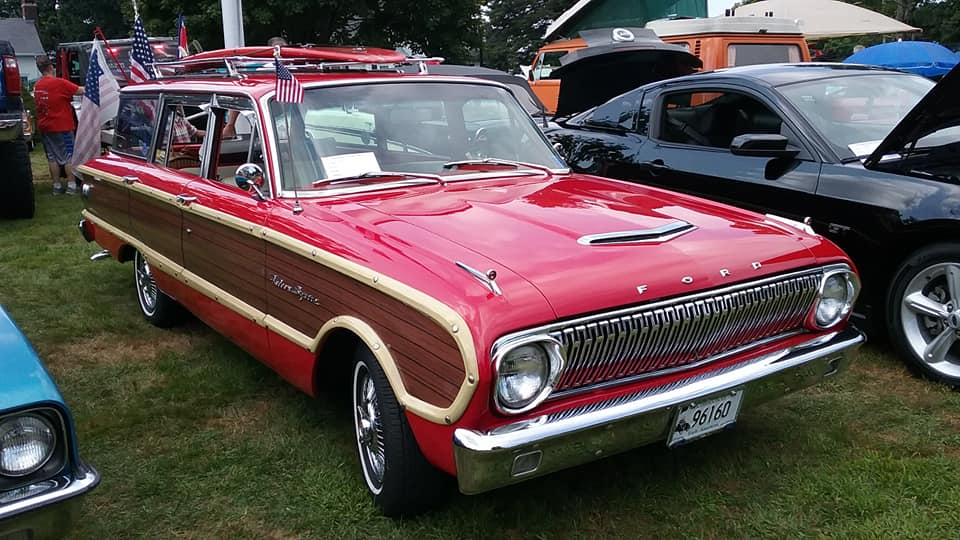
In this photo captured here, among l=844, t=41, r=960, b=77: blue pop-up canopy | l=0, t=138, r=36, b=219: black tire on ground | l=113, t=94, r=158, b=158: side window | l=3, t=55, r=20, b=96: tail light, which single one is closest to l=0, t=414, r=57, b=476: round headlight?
l=113, t=94, r=158, b=158: side window

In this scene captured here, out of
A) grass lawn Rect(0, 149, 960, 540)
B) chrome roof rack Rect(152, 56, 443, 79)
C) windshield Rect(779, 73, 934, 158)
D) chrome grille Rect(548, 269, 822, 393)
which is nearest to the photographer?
chrome grille Rect(548, 269, 822, 393)

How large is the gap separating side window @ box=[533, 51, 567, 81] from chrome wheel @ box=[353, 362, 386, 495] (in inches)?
485

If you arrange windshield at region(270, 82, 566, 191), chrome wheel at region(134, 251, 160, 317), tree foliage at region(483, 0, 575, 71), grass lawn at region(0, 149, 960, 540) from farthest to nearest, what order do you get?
tree foliage at region(483, 0, 575, 71)
chrome wheel at region(134, 251, 160, 317)
windshield at region(270, 82, 566, 191)
grass lawn at region(0, 149, 960, 540)

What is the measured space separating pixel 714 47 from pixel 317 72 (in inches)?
301

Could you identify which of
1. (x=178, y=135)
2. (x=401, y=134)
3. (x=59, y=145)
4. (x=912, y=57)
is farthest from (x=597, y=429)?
(x=912, y=57)

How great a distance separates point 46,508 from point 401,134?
2.31 meters

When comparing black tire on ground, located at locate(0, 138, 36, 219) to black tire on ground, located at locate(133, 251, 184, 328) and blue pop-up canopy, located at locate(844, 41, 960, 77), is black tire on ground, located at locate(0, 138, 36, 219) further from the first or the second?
blue pop-up canopy, located at locate(844, 41, 960, 77)

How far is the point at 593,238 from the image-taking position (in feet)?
9.55

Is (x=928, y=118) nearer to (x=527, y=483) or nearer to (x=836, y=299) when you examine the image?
(x=836, y=299)

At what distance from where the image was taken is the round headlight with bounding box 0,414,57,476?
2.03 m

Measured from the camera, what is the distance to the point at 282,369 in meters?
3.53

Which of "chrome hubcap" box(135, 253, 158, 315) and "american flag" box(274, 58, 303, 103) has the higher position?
"american flag" box(274, 58, 303, 103)

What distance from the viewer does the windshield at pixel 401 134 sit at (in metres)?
3.62

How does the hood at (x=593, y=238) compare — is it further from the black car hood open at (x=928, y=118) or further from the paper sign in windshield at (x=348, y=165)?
the black car hood open at (x=928, y=118)
